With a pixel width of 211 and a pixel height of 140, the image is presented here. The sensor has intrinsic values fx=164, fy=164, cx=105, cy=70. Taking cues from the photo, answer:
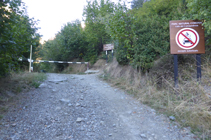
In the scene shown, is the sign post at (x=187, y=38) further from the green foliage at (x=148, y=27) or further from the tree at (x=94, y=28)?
the tree at (x=94, y=28)

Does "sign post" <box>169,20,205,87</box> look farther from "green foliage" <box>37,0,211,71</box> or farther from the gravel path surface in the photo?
the gravel path surface

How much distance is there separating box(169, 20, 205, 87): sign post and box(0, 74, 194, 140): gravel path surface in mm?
2073

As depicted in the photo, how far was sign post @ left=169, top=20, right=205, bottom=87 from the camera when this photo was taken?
18.7 feet

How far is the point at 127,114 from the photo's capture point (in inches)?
204

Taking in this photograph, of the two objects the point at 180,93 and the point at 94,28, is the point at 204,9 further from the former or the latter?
the point at 94,28

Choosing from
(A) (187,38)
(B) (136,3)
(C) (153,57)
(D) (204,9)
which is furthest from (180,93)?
(B) (136,3)

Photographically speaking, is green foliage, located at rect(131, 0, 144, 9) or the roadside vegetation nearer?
the roadside vegetation

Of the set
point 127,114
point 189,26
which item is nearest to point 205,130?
point 127,114

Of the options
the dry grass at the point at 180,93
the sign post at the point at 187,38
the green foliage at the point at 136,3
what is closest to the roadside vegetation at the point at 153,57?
the dry grass at the point at 180,93

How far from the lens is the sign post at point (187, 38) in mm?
5707

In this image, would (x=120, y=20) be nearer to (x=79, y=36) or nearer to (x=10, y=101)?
(x=10, y=101)

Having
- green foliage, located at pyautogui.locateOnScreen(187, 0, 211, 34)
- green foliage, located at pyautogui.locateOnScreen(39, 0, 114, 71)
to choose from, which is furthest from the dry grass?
green foliage, located at pyautogui.locateOnScreen(39, 0, 114, 71)

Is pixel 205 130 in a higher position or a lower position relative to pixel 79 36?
lower

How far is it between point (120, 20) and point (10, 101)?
6515 mm
